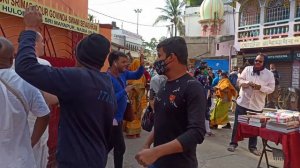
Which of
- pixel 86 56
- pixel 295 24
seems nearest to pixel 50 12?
pixel 86 56

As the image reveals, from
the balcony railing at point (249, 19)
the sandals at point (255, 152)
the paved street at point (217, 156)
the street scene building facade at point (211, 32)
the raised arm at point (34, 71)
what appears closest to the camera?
the raised arm at point (34, 71)

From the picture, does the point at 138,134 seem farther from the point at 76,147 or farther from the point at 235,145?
the point at 76,147

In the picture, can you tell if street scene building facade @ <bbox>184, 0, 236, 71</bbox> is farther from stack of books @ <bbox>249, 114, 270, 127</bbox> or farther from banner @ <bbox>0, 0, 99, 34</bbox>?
stack of books @ <bbox>249, 114, 270, 127</bbox>

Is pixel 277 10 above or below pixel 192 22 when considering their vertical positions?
below

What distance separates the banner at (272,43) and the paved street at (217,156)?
13.4 metres

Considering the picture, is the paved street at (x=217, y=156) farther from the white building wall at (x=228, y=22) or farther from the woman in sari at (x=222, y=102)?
the white building wall at (x=228, y=22)

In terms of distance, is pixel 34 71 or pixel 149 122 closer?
pixel 34 71

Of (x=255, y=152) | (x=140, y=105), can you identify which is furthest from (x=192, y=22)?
(x=255, y=152)

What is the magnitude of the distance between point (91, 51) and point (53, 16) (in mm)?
4511

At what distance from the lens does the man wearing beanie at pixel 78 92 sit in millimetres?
1946

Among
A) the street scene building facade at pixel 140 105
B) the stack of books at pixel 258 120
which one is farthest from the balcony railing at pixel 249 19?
the stack of books at pixel 258 120

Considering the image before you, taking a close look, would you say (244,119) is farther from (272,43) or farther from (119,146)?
(272,43)

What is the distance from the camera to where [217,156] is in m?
6.36

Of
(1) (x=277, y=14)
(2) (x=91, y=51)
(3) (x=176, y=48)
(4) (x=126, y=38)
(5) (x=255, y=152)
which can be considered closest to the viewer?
Answer: (2) (x=91, y=51)
